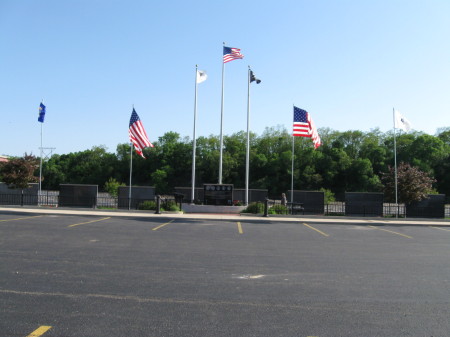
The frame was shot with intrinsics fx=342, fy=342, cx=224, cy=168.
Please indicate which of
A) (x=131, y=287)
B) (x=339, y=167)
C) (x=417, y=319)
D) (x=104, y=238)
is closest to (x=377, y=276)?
(x=417, y=319)

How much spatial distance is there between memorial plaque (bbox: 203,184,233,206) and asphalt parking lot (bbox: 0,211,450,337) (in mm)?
12679

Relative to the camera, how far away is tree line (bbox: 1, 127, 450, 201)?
235 feet

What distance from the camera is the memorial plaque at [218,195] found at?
24484mm

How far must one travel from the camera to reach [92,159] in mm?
99000

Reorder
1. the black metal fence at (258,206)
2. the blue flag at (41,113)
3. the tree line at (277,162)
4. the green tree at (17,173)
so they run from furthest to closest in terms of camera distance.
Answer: the tree line at (277,162)
the blue flag at (41,113)
the green tree at (17,173)
the black metal fence at (258,206)

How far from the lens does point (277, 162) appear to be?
77.0m

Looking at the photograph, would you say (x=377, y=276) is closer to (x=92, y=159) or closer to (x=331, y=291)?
(x=331, y=291)

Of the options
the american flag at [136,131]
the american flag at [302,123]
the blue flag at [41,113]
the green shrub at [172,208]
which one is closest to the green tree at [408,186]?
the american flag at [302,123]

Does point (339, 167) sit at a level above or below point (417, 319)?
above

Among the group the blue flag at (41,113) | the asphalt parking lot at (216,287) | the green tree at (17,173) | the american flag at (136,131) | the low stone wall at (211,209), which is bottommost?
the asphalt parking lot at (216,287)

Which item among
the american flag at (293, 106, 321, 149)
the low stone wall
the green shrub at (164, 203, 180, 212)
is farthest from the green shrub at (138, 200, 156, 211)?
the american flag at (293, 106, 321, 149)

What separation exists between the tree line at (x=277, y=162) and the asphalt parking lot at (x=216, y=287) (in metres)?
60.9

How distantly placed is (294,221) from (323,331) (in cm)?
1519

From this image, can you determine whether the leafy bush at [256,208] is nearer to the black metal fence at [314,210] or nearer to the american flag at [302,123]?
the black metal fence at [314,210]
